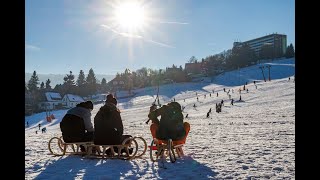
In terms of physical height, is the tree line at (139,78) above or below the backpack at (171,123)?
above

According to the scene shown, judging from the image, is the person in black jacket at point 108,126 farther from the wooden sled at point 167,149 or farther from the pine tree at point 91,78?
the pine tree at point 91,78

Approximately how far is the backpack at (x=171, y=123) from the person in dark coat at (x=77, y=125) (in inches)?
73.2

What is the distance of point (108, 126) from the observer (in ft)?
26.6

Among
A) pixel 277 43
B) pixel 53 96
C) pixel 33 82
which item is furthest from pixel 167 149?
pixel 277 43

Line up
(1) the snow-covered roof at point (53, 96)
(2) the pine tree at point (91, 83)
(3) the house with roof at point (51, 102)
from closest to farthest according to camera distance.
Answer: (3) the house with roof at point (51, 102), (1) the snow-covered roof at point (53, 96), (2) the pine tree at point (91, 83)

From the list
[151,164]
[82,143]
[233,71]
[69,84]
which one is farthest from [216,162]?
[233,71]

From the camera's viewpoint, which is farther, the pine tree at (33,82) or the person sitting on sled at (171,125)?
the pine tree at (33,82)

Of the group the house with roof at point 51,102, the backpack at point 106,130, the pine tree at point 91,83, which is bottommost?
the house with roof at point 51,102

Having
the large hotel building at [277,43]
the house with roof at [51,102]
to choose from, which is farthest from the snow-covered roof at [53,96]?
the large hotel building at [277,43]

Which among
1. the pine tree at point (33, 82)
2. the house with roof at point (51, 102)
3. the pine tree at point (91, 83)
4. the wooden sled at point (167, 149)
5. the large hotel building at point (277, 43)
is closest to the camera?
the wooden sled at point (167, 149)

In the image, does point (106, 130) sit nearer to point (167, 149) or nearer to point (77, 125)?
point (77, 125)

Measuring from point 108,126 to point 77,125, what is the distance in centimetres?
86

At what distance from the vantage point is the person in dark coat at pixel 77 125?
8422mm
